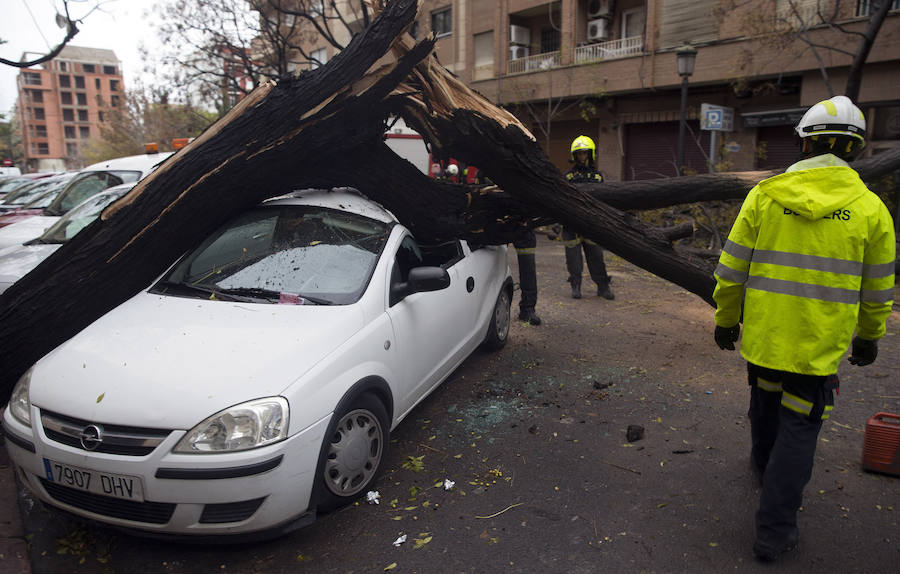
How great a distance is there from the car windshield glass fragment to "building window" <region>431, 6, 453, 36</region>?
991 inches

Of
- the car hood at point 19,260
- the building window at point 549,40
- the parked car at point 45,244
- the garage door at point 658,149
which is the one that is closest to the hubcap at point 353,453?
the parked car at point 45,244

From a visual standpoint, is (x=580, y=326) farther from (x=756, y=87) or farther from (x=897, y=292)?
(x=756, y=87)

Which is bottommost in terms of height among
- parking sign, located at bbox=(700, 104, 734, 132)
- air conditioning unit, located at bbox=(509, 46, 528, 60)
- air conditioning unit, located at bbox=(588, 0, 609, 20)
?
parking sign, located at bbox=(700, 104, 734, 132)

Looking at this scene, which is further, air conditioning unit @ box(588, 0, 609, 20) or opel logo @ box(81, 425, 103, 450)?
air conditioning unit @ box(588, 0, 609, 20)

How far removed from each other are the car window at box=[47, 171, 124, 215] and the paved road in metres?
7.07

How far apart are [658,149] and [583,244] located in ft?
47.9

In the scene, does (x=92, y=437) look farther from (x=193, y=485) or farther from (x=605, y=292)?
(x=605, y=292)

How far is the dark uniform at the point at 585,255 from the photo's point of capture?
7.95 meters

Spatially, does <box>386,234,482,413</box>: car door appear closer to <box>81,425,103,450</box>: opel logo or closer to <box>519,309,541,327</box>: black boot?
<box>81,425,103,450</box>: opel logo

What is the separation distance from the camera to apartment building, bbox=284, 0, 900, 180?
14.9 metres

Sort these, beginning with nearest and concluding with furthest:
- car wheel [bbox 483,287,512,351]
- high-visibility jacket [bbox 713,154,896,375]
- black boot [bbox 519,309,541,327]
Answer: high-visibility jacket [bbox 713,154,896,375]
car wheel [bbox 483,287,512,351]
black boot [bbox 519,309,541,327]

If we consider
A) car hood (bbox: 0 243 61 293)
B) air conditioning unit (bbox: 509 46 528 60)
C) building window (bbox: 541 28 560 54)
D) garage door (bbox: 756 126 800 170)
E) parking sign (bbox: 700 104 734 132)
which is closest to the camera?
car hood (bbox: 0 243 61 293)

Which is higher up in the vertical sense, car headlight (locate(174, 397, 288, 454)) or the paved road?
car headlight (locate(174, 397, 288, 454))

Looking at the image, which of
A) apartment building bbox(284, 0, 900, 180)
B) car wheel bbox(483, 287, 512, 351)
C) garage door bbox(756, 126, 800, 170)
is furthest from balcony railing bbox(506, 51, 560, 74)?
car wheel bbox(483, 287, 512, 351)
